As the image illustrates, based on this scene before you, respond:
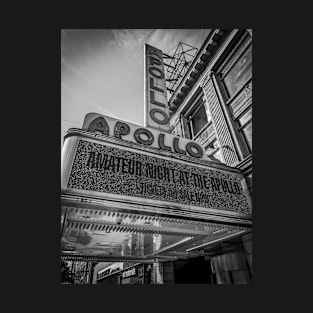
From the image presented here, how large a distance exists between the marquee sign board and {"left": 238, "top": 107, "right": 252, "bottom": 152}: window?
3.87 meters

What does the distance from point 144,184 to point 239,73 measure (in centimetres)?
860

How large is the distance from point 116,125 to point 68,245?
19.7 feet

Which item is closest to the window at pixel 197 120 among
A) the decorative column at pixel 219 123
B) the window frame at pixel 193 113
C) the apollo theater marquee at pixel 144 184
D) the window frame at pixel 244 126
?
the window frame at pixel 193 113

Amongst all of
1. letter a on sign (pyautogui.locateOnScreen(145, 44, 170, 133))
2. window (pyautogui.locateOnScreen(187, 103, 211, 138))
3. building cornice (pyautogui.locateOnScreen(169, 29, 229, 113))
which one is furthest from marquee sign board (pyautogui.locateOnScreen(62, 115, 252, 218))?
building cornice (pyautogui.locateOnScreen(169, 29, 229, 113))

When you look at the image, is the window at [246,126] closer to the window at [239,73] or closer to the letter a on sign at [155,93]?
the window at [239,73]

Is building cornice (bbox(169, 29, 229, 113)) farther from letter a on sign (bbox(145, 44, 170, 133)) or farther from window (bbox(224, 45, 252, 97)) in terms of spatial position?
letter a on sign (bbox(145, 44, 170, 133))

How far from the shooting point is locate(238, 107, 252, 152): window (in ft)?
30.0

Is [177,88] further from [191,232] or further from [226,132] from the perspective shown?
[191,232]

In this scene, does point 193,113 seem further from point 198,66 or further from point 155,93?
point 155,93

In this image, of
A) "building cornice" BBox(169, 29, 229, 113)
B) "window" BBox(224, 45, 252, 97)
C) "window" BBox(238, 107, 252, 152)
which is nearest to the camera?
"window" BBox(238, 107, 252, 152)

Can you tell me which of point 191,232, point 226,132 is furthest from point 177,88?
point 191,232

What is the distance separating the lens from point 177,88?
14680 millimetres

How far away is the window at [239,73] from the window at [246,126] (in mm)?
1559

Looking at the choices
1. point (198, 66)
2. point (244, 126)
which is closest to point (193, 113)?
point (198, 66)
